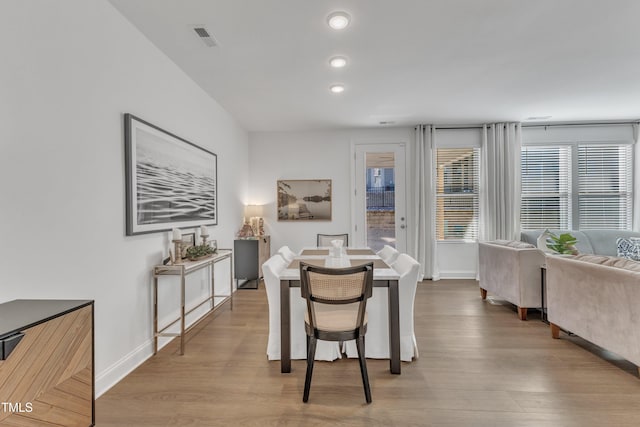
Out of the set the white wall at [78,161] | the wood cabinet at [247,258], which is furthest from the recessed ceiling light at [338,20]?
the wood cabinet at [247,258]

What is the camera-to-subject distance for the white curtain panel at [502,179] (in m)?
5.23

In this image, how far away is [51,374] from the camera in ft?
4.18

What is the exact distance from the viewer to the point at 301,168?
18.6 feet

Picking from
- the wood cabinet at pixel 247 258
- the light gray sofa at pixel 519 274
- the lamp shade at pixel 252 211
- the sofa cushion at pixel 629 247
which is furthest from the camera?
the lamp shade at pixel 252 211

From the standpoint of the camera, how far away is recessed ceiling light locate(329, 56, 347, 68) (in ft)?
9.61

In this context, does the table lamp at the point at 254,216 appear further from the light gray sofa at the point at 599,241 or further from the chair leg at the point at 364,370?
the light gray sofa at the point at 599,241

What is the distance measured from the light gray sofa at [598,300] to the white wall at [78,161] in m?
3.59

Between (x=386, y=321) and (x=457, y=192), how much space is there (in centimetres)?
372

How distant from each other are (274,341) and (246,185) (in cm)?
351

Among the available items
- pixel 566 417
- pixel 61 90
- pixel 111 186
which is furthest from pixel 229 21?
pixel 566 417

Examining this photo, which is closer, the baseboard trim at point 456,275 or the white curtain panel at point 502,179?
the white curtain panel at point 502,179

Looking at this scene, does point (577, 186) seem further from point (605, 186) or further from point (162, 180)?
point (162, 180)

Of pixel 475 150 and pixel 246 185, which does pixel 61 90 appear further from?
pixel 475 150

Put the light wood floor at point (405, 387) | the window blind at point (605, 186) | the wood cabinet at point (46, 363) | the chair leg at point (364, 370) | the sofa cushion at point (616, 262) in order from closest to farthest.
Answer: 1. the wood cabinet at point (46, 363)
2. the light wood floor at point (405, 387)
3. the chair leg at point (364, 370)
4. the sofa cushion at point (616, 262)
5. the window blind at point (605, 186)
